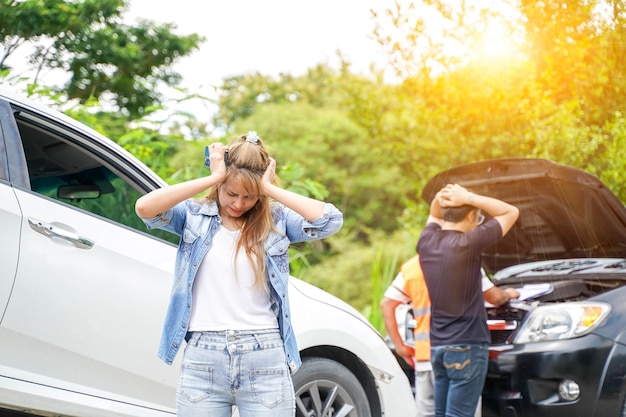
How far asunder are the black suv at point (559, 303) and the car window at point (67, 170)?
2.27 m

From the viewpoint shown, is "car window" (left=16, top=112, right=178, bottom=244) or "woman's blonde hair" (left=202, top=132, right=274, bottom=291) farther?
"car window" (left=16, top=112, right=178, bottom=244)

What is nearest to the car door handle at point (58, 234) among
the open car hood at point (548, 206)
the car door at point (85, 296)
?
the car door at point (85, 296)

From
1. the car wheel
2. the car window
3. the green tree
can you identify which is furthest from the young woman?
the green tree

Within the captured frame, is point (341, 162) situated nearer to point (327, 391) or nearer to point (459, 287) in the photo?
point (459, 287)

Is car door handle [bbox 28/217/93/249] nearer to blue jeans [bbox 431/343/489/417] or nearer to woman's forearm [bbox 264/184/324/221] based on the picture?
woman's forearm [bbox 264/184/324/221]

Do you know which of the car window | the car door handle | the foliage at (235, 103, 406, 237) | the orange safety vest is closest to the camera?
the car door handle

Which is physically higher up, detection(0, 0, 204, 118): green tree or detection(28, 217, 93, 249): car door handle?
detection(0, 0, 204, 118): green tree

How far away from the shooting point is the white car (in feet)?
10.3

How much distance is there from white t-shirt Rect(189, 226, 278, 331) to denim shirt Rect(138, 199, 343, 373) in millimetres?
35

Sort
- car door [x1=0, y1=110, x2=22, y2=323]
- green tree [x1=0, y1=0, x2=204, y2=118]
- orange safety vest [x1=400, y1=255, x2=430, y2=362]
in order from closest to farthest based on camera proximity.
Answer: car door [x1=0, y1=110, x2=22, y2=323]
orange safety vest [x1=400, y1=255, x2=430, y2=362]
green tree [x1=0, y1=0, x2=204, y2=118]

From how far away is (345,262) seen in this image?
76.4 feet

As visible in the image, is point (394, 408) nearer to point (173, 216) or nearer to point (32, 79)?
point (173, 216)

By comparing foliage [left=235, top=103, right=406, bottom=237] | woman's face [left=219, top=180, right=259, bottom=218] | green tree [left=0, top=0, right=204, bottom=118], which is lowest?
woman's face [left=219, top=180, right=259, bottom=218]

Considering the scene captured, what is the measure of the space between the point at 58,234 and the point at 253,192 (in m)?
0.93
